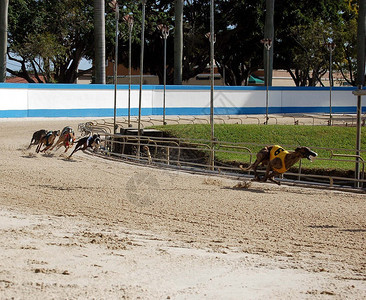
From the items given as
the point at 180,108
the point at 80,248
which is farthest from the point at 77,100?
the point at 80,248

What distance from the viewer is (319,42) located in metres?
50.8

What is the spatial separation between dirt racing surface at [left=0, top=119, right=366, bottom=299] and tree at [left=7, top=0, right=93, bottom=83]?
30.5 m

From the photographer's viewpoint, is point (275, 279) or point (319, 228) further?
point (319, 228)

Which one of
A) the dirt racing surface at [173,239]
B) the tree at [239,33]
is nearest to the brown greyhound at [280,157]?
the dirt racing surface at [173,239]

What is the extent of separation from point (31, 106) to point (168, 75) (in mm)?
25570

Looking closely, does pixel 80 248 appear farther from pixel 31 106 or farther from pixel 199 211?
pixel 31 106

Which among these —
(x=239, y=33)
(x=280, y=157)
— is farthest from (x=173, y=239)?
(x=239, y=33)

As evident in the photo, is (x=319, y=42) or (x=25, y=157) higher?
(x=319, y=42)

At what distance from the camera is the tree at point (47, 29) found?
4284cm

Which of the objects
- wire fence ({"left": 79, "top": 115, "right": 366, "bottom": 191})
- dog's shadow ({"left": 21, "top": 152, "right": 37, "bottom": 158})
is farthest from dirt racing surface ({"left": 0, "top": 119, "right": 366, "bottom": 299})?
dog's shadow ({"left": 21, "top": 152, "right": 37, "bottom": 158})

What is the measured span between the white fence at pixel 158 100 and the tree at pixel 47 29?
1057 cm

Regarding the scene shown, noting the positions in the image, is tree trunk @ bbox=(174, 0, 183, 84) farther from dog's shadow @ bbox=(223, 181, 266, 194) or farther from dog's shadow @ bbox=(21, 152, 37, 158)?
dog's shadow @ bbox=(223, 181, 266, 194)

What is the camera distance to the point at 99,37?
3591 cm

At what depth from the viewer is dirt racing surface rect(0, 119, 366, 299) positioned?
5660 mm
